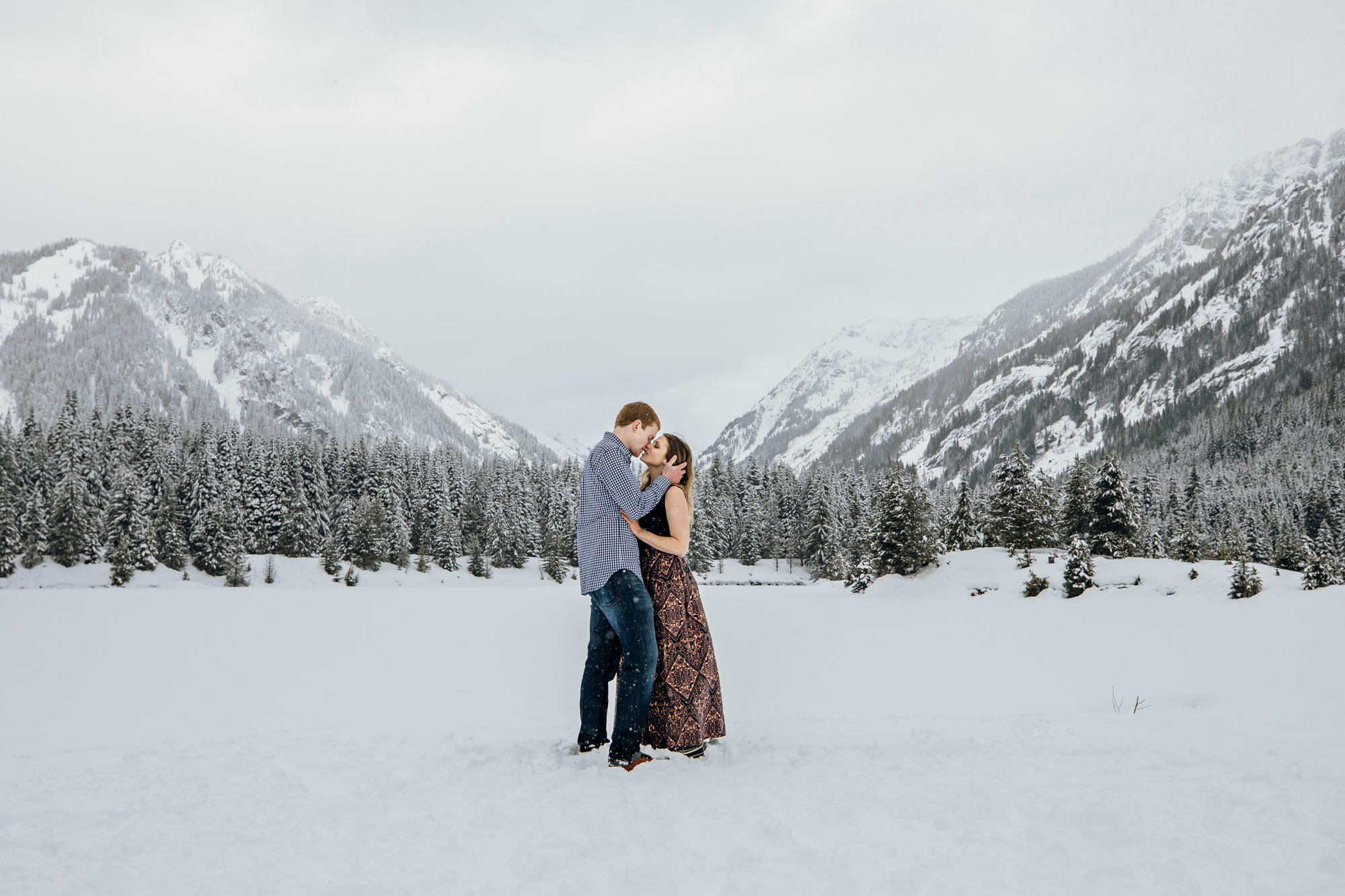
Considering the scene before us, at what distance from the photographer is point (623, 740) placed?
4844 millimetres

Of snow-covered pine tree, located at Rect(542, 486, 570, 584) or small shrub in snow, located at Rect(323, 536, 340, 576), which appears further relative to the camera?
snow-covered pine tree, located at Rect(542, 486, 570, 584)

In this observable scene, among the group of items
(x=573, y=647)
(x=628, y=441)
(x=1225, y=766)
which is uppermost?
(x=628, y=441)

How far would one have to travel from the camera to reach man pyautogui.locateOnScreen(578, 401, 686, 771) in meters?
4.92

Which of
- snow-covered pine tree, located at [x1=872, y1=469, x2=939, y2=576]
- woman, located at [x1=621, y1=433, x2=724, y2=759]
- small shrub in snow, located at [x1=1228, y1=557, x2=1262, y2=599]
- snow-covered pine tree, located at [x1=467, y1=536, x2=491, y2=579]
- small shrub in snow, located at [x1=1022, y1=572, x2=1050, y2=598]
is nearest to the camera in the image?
woman, located at [x1=621, y1=433, x2=724, y2=759]

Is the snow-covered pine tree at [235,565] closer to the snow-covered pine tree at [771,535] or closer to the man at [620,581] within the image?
the man at [620,581]

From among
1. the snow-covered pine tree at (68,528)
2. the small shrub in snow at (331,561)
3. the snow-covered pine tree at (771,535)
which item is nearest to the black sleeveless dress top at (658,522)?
the small shrub in snow at (331,561)

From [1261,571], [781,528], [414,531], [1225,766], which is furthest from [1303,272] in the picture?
[1225,766]

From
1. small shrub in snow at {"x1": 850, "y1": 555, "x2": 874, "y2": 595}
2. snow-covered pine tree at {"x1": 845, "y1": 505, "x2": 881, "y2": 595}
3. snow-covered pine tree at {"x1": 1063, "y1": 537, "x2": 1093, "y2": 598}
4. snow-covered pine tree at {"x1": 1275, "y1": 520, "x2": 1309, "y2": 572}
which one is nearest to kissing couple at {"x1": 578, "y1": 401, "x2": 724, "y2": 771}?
snow-covered pine tree at {"x1": 1063, "y1": 537, "x2": 1093, "y2": 598}

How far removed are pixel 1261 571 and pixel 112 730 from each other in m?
37.2

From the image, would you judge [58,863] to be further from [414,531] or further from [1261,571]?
[414,531]

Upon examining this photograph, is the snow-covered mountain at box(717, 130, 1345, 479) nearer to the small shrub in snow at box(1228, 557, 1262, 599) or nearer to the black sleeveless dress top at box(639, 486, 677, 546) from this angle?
the small shrub in snow at box(1228, 557, 1262, 599)

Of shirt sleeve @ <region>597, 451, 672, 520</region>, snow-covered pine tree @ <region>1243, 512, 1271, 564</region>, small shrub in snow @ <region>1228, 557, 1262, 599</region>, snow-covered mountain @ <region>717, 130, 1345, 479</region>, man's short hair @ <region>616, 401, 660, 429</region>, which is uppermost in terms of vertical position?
snow-covered mountain @ <region>717, 130, 1345, 479</region>

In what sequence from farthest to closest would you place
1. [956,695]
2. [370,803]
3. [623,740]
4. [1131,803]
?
[956,695]
[623,740]
[370,803]
[1131,803]

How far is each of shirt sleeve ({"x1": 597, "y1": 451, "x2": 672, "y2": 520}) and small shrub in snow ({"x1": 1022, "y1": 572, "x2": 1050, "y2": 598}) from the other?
28.1 m
